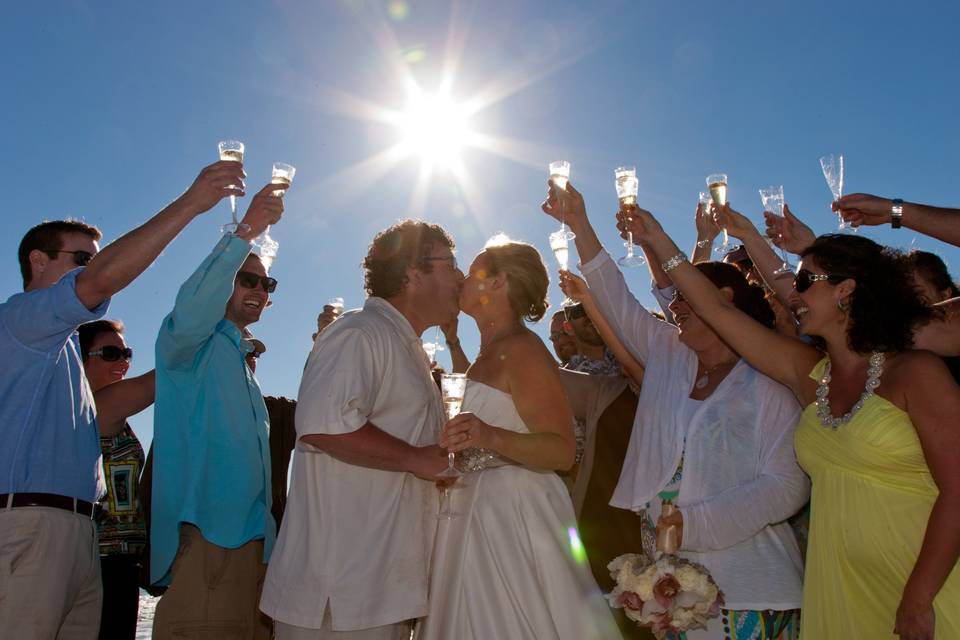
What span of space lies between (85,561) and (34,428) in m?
0.73

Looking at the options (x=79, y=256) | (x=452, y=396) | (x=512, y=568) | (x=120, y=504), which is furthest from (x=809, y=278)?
(x=120, y=504)

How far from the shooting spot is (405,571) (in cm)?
380

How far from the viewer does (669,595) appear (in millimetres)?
3461

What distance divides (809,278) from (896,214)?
94cm

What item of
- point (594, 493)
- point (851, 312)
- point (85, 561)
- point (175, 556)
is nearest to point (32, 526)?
point (85, 561)

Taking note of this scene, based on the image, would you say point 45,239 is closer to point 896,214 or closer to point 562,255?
point 562,255

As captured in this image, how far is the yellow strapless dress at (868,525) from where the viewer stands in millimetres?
3457

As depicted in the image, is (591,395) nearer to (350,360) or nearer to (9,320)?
(350,360)

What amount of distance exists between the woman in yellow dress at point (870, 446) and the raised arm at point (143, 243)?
2.68m

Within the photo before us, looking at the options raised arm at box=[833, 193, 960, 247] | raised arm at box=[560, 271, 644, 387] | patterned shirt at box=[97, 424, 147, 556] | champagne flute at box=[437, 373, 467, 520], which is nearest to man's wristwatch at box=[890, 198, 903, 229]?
raised arm at box=[833, 193, 960, 247]

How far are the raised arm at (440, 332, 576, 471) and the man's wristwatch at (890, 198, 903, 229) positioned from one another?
208cm

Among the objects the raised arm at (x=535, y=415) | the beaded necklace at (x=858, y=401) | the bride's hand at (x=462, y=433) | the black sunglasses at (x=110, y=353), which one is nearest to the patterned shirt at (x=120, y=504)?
the black sunglasses at (x=110, y=353)

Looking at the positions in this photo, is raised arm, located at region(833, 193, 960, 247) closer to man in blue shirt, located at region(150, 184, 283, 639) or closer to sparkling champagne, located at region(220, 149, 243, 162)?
man in blue shirt, located at region(150, 184, 283, 639)

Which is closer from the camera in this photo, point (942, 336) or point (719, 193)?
point (942, 336)
